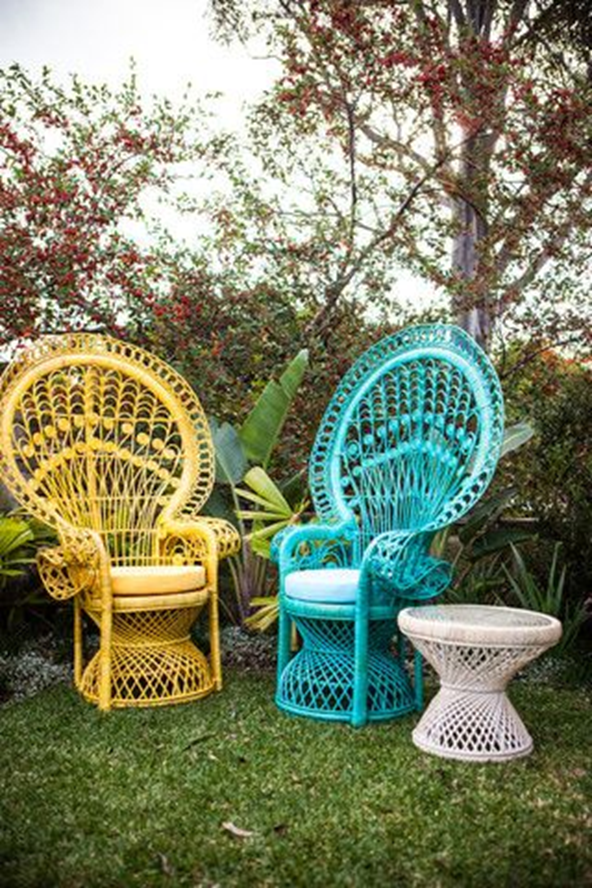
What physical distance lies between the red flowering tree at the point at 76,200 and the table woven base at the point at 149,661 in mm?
2578

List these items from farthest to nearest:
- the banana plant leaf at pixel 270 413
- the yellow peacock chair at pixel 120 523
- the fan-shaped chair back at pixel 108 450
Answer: the banana plant leaf at pixel 270 413
the fan-shaped chair back at pixel 108 450
the yellow peacock chair at pixel 120 523

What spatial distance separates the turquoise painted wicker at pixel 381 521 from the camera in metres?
3.64

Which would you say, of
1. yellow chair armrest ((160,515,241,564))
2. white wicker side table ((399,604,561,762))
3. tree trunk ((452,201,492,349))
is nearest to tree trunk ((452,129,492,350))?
tree trunk ((452,201,492,349))

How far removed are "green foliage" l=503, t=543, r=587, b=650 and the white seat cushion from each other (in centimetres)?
124

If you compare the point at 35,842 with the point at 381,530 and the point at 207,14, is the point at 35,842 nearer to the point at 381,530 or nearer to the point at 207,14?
the point at 381,530

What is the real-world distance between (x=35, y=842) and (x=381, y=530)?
2296 mm

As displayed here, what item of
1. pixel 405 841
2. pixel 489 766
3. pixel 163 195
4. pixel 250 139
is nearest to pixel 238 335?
pixel 163 195

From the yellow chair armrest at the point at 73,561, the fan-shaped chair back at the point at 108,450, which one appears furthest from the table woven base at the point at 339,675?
the fan-shaped chair back at the point at 108,450

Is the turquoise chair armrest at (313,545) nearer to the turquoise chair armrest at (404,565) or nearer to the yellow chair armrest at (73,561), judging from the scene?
the turquoise chair armrest at (404,565)

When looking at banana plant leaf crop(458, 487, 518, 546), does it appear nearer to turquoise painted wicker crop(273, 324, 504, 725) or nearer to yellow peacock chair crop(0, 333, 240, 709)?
turquoise painted wicker crop(273, 324, 504, 725)

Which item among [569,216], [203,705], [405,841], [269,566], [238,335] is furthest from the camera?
[569,216]

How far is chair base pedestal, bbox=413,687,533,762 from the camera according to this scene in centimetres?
324

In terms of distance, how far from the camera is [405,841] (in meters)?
2.56

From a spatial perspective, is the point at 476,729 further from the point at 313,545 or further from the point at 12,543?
the point at 12,543
